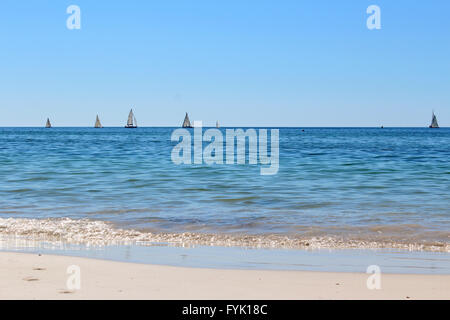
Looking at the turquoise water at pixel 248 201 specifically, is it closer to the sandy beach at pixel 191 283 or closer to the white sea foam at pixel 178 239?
the white sea foam at pixel 178 239

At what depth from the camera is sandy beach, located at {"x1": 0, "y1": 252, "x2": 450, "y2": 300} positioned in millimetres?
5703

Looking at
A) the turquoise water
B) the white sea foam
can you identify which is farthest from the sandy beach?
the turquoise water

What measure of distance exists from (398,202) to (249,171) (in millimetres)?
10089

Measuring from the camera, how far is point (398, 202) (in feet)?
45.7

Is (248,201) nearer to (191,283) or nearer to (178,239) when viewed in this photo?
(178,239)

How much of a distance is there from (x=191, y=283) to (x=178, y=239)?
3.43 m

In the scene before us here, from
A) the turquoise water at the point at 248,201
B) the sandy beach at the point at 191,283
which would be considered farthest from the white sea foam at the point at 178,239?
the sandy beach at the point at 191,283

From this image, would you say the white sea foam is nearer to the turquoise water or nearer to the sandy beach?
the turquoise water

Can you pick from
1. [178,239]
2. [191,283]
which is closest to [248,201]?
[178,239]

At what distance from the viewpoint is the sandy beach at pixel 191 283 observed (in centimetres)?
570

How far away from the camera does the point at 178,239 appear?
961 cm
